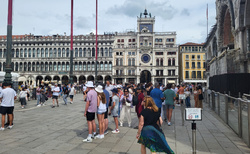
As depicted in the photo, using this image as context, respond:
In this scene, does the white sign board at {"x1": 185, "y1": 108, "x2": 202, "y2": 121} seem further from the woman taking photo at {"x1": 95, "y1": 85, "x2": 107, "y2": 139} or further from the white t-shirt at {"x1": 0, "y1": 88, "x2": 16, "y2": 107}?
the white t-shirt at {"x1": 0, "y1": 88, "x2": 16, "y2": 107}

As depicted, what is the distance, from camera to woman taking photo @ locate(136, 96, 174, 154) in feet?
13.3

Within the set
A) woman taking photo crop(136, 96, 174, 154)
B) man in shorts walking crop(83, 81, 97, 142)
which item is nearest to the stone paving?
man in shorts walking crop(83, 81, 97, 142)

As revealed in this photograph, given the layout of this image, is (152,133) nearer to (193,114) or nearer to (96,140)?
(193,114)

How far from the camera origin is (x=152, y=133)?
4129 millimetres

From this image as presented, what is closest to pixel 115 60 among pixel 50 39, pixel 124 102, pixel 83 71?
pixel 83 71

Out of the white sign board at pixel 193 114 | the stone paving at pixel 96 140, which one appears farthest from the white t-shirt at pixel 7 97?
the white sign board at pixel 193 114

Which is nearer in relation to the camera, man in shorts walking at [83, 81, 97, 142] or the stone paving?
the stone paving

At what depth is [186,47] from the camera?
212ft

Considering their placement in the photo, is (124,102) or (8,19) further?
(8,19)

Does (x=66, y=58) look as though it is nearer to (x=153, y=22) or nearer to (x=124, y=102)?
(x=153, y=22)

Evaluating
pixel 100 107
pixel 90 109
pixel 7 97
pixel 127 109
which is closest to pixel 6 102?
pixel 7 97

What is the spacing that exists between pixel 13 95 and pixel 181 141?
21.9ft

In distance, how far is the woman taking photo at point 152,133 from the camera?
159 inches

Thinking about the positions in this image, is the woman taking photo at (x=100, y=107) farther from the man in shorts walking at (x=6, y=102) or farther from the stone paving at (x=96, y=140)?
the man in shorts walking at (x=6, y=102)
